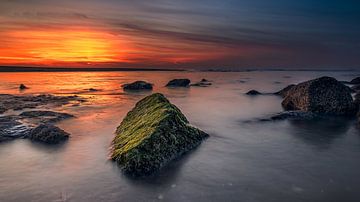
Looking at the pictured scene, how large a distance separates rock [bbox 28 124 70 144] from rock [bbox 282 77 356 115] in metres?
11.6

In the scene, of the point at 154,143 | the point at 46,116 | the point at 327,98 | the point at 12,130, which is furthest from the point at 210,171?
the point at 327,98

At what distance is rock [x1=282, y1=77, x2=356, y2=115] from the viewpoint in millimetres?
15391

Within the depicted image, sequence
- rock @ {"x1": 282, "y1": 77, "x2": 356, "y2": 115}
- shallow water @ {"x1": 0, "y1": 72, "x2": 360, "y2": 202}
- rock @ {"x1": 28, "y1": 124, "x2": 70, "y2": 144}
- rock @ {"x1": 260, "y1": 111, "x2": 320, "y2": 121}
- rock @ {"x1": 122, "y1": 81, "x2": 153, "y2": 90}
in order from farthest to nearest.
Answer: rock @ {"x1": 122, "y1": 81, "x2": 153, "y2": 90} → rock @ {"x1": 282, "y1": 77, "x2": 356, "y2": 115} → rock @ {"x1": 260, "y1": 111, "x2": 320, "y2": 121} → rock @ {"x1": 28, "y1": 124, "x2": 70, "y2": 144} → shallow water @ {"x1": 0, "y1": 72, "x2": 360, "y2": 202}

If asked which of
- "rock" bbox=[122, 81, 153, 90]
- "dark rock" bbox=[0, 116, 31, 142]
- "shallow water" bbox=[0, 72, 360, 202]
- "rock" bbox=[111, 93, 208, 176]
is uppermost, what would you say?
"rock" bbox=[111, 93, 208, 176]

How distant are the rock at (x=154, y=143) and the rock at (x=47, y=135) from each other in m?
1.94

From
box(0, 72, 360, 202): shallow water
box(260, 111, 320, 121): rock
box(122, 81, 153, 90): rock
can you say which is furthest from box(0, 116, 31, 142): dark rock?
box(122, 81, 153, 90): rock

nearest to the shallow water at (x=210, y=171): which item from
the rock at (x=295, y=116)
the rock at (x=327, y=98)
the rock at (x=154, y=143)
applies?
the rock at (x=154, y=143)

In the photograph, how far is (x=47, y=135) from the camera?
32.2ft

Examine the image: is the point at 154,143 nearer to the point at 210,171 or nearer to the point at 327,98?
the point at 210,171

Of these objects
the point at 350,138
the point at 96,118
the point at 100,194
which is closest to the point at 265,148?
the point at 350,138

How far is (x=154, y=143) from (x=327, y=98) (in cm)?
1137

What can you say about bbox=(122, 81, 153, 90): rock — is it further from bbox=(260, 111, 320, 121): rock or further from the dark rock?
the dark rock

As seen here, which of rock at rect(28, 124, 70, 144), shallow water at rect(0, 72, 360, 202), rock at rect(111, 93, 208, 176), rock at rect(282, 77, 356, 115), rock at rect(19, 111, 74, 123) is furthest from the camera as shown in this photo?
rock at rect(282, 77, 356, 115)

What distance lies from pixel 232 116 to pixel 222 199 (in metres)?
10.5
